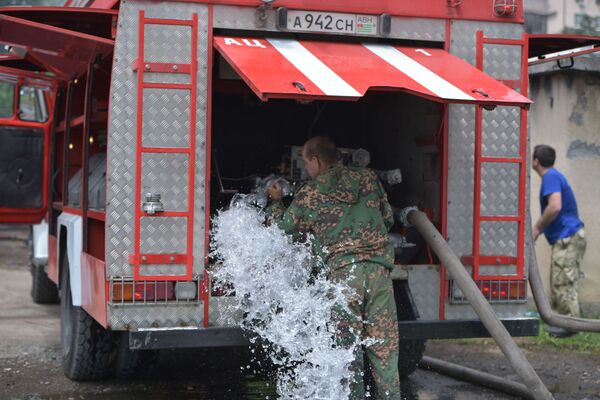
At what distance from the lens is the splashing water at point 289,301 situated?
204 inches

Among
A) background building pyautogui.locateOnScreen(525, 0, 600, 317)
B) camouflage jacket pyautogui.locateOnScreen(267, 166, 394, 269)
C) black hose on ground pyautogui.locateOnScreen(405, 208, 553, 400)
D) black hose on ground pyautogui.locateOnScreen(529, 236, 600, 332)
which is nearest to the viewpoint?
camouflage jacket pyautogui.locateOnScreen(267, 166, 394, 269)

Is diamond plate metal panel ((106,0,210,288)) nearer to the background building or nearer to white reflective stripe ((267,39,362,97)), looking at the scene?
white reflective stripe ((267,39,362,97))

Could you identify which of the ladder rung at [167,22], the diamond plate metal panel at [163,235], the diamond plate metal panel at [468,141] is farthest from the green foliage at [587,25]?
Answer: the diamond plate metal panel at [163,235]

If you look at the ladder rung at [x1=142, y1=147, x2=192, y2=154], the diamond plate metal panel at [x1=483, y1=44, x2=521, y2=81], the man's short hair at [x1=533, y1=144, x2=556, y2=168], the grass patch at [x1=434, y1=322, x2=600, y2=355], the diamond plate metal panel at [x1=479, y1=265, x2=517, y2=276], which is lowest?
the grass patch at [x1=434, y1=322, x2=600, y2=355]

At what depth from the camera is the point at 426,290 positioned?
5680mm

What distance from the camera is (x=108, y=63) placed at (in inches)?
234

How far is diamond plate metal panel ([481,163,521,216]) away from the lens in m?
5.75

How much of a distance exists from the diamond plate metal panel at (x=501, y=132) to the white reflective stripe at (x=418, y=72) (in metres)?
0.70

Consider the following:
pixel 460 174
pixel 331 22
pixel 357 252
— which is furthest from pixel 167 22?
pixel 460 174

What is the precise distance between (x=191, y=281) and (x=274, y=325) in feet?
1.76

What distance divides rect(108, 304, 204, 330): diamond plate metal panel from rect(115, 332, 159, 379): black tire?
120 centimetres

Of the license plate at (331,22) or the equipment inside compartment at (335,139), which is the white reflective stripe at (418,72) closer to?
the license plate at (331,22)

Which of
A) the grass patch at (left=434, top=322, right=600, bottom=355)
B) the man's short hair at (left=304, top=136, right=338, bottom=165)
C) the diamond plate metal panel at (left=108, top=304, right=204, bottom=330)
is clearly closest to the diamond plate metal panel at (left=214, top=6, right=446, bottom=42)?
the man's short hair at (left=304, top=136, right=338, bottom=165)

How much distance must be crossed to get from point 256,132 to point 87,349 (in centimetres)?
212
